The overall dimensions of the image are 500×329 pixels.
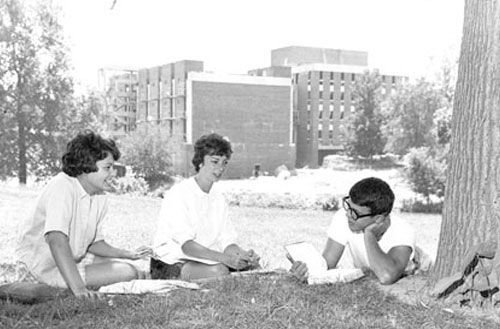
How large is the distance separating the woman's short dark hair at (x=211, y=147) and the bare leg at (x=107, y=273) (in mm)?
1198

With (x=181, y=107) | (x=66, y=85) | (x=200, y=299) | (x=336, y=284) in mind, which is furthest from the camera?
(x=181, y=107)

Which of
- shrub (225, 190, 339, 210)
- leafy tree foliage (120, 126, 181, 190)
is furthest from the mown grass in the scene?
leafy tree foliage (120, 126, 181, 190)

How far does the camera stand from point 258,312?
387 centimetres

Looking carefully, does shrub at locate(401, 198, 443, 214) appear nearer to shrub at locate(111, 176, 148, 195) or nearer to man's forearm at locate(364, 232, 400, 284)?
shrub at locate(111, 176, 148, 195)

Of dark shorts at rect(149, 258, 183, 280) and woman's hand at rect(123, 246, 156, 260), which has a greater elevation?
woman's hand at rect(123, 246, 156, 260)

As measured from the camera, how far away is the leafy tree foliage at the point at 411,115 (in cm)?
7391

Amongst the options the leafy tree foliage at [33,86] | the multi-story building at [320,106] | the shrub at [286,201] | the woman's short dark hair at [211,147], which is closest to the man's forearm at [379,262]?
the woman's short dark hair at [211,147]

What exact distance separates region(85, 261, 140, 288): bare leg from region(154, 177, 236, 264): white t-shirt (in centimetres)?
49

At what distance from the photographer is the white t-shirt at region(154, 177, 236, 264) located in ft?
18.3

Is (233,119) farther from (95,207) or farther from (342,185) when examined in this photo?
(95,207)

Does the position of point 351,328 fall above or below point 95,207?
below

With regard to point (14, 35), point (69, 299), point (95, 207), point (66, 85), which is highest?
point (14, 35)

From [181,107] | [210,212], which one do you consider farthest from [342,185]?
[210,212]

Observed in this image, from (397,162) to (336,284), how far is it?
84.8 metres
